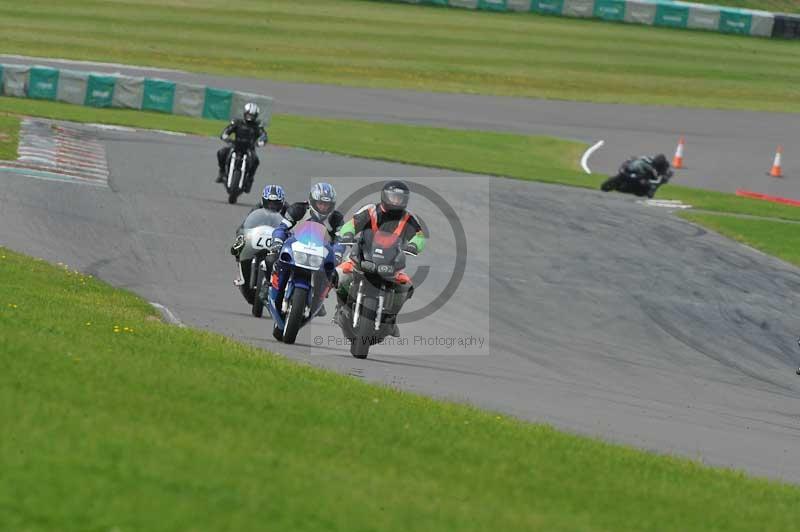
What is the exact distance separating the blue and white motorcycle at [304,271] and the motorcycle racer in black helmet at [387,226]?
0.17 meters

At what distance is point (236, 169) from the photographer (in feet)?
82.3

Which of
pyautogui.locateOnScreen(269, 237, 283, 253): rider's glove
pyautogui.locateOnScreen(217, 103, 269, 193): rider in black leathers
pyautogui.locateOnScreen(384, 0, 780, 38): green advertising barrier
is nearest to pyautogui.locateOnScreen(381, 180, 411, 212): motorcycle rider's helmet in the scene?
pyautogui.locateOnScreen(269, 237, 283, 253): rider's glove

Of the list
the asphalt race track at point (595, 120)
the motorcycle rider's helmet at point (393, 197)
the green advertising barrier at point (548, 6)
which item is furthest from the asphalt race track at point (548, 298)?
the green advertising barrier at point (548, 6)

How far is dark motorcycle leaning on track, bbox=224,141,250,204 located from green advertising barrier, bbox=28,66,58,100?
1833cm

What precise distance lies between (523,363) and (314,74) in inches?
1607

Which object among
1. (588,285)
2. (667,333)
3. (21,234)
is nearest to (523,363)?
(667,333)

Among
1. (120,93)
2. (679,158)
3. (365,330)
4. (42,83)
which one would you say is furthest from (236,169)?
(679,158)

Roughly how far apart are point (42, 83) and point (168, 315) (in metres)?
28.3

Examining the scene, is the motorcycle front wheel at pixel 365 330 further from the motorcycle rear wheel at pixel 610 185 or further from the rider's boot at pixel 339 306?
the motorcycle rear wheel at pixel 610 185

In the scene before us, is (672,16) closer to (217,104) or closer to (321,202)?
(217,104)

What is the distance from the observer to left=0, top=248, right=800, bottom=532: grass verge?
6539 millimetres

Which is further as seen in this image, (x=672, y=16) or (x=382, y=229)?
(x=672, y=16)

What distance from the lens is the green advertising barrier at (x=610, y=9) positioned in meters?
64.9

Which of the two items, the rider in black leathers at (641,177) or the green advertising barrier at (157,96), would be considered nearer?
the rider in black leathers at (641,177)
